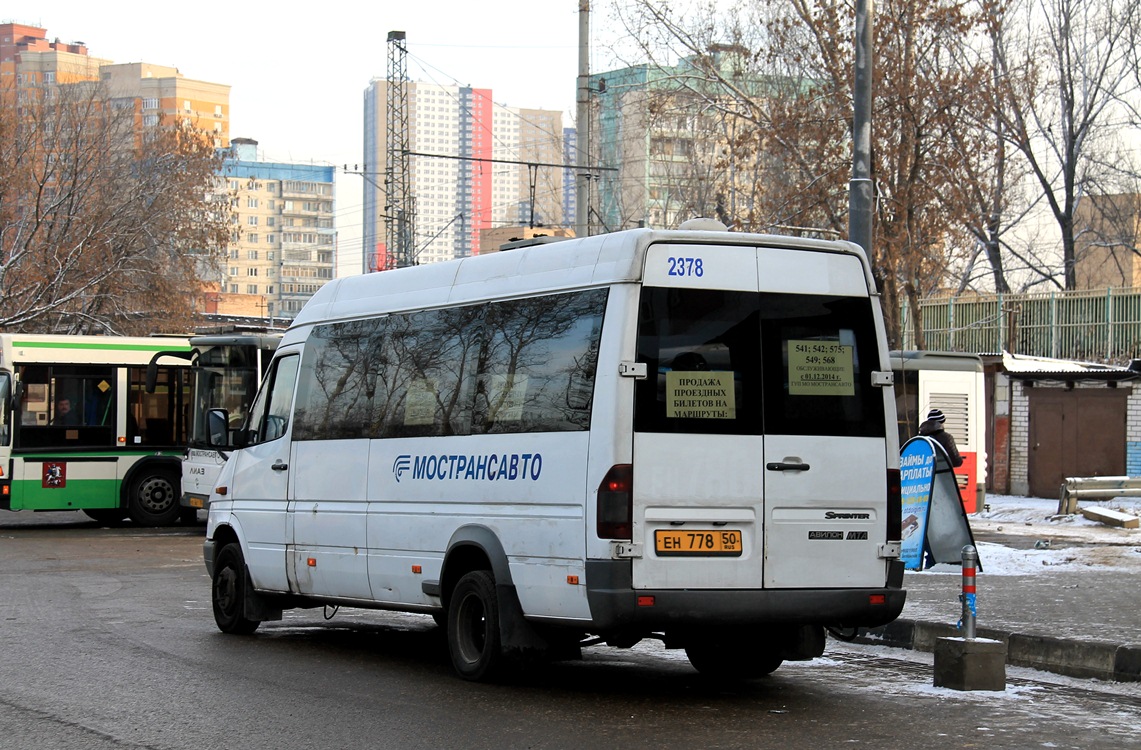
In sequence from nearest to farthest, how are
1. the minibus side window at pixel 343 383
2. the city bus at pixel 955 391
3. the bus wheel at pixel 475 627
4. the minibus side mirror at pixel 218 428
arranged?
the bus wheel at pixel 475 627 → the minibus side window at pixel 343 383 → the minibus side mirror at pixel 218 428 → the city bus at pixel 955 391

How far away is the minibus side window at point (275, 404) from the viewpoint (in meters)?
11.9

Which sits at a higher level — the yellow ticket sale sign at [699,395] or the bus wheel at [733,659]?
the yellow ticket sale sign at [699,395]

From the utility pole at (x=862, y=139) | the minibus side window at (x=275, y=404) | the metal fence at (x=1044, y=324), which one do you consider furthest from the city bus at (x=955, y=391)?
the minibus side window at (x=275, y=404)

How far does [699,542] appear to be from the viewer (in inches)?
328

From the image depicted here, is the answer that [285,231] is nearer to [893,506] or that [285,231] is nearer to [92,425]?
[92,425]

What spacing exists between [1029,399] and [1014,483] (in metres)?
1.84

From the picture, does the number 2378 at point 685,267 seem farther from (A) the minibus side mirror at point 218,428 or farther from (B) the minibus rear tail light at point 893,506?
(A) the minibus side mirror at point 218,428

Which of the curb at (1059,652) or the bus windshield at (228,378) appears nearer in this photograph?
the curb at (1059,652)

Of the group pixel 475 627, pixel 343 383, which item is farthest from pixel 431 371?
pixel 475 627

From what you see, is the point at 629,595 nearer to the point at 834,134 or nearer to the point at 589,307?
the point at 589,307

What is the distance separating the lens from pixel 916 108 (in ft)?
88.5

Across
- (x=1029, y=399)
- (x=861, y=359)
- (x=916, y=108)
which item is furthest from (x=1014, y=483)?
(x=861, y=359)

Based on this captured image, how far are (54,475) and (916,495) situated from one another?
14332 mm

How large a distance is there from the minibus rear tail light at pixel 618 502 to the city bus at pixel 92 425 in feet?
56.0
